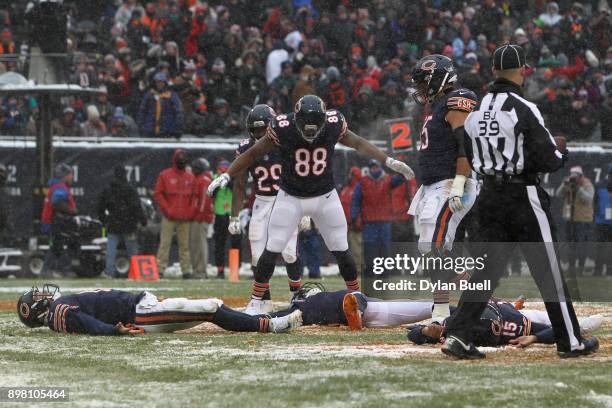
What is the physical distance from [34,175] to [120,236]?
2.17 m

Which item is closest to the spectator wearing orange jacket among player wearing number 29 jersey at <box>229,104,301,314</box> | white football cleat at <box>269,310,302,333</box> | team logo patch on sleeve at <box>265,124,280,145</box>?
player wearing number 29 jersey at <box>229,104,301,314</box>

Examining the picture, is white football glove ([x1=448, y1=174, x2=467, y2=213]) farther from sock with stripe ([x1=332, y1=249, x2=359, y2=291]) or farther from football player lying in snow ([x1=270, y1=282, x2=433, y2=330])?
sock with stripe ([x1=332, y1=249, x2=359, y2=291])

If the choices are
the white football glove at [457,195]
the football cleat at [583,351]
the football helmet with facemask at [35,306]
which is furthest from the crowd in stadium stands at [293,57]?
the football cleat at [583,351]

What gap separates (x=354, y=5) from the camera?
25.2 metres

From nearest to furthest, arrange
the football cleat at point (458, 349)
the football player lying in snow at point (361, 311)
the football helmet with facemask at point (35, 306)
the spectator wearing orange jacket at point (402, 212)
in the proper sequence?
the football cleat at point (458, 349) < the football helmet with facemask at point (35, 306) < the football player lying in snow at point (361, 311) < the spectator wearing orange jacket at point (402, 212)

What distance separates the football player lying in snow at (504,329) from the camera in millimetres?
7348

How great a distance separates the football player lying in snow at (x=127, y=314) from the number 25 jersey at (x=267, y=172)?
3.00 metres

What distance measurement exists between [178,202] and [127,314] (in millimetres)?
10089

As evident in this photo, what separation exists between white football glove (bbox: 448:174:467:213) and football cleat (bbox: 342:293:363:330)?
163cm

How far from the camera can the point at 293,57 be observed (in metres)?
22.7

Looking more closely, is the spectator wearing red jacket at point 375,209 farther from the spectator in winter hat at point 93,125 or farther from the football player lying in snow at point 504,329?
the football player lying in snow at point 504,329

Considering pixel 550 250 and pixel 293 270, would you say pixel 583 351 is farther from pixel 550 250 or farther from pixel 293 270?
pixel 293 270

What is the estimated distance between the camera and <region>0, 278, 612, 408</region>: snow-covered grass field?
533 cm

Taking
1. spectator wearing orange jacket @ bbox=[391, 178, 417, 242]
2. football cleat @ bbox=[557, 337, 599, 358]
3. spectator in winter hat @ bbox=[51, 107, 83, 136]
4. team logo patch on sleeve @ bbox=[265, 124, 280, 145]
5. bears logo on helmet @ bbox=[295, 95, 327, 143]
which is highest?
spectator in winter hat @ bbox=[51, 107, 83, 136]
